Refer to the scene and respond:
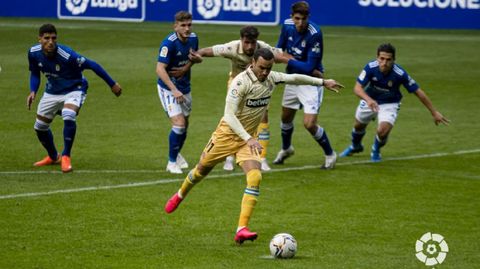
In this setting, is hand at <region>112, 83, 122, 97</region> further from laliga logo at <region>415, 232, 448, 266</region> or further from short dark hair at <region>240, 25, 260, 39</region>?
laliga logo at <region>415, 232, 448, 266</region>

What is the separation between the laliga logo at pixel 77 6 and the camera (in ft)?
128

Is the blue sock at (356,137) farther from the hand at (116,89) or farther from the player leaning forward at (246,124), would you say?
the player leaning forward at (246,124)

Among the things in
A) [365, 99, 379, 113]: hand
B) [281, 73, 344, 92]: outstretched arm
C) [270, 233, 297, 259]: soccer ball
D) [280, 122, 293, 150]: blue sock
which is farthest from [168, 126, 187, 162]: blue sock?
[270, 233, 297, 259]: soccer ball

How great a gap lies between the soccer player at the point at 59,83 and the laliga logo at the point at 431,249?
5.85 metres

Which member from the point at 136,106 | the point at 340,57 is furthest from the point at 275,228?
the point at 340,57

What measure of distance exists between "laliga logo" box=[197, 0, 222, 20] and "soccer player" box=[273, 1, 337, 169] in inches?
832

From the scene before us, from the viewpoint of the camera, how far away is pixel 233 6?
37.4 metres

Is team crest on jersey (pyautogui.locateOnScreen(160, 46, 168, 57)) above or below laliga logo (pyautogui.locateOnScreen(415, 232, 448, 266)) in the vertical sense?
above

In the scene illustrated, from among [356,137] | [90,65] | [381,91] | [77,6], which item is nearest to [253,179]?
[90,65]

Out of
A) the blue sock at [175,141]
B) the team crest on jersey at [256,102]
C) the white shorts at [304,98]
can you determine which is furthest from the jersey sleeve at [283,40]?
the team crest on jersey at [256,102]

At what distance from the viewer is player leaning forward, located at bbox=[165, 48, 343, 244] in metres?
11.7

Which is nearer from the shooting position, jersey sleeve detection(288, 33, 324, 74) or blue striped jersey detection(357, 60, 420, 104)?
jersey sleeve detection(288, 33, 324, 74)

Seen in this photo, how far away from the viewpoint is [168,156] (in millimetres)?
17312

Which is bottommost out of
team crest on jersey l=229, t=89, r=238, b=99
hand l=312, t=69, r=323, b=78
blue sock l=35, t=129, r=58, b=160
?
blue sock l=35, t=129, r=58, b=160
